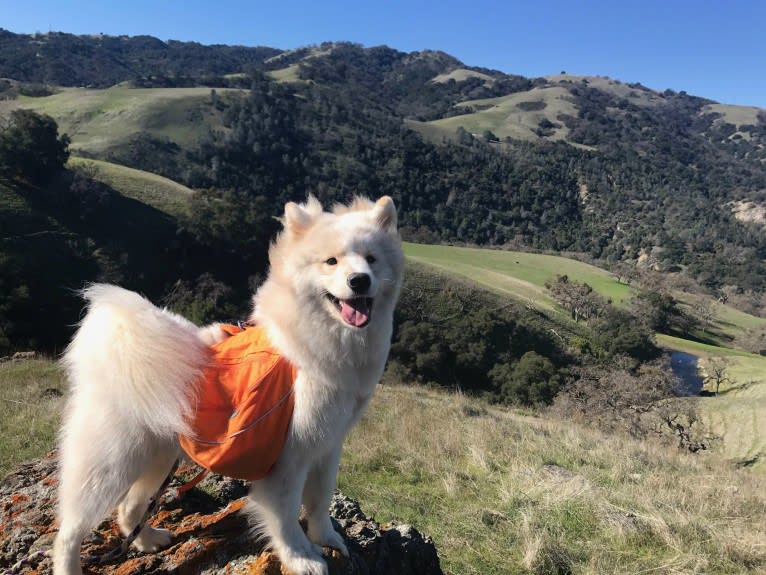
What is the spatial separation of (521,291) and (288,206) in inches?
2072

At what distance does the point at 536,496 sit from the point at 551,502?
282 mm

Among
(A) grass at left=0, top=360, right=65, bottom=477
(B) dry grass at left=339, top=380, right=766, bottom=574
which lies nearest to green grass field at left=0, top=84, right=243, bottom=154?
(A) grass at left=0, top=360, right=65, bottom=477

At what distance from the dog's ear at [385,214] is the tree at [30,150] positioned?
4493cm

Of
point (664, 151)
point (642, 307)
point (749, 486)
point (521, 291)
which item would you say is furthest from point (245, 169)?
point (664, 151)

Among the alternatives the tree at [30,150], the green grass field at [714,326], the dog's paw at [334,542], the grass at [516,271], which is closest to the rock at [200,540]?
the dog's paw at [334,542]

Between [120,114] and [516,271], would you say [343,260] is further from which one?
[120,114]

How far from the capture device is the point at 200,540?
3.10 m

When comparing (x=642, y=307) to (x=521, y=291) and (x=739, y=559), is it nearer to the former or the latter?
(x=521, y=291)

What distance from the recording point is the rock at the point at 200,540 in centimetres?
290

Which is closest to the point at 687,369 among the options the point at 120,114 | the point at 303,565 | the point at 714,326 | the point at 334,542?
the point at 714,326

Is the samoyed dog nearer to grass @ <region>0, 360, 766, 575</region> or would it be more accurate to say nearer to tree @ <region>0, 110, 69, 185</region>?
grass @ <region>0, 360, 766, 575</region>

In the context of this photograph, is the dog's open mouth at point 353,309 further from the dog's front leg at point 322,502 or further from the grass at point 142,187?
the grass at point 142,187

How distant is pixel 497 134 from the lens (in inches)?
6900

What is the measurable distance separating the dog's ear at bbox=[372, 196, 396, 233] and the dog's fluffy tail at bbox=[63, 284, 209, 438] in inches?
49.6
